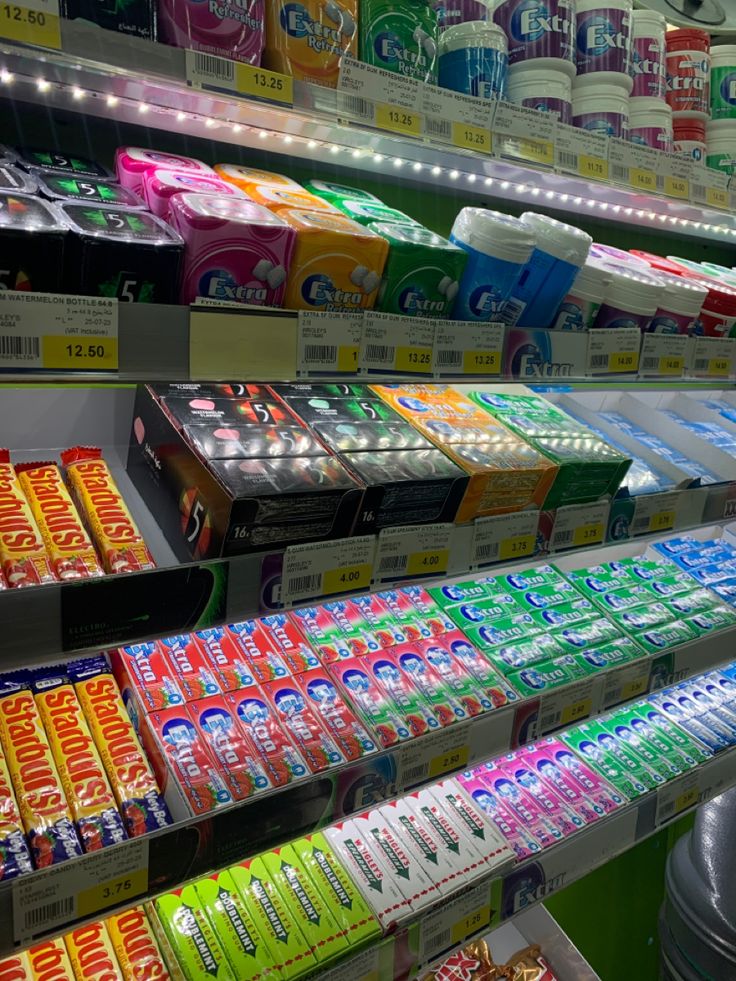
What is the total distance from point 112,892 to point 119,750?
0.24 m

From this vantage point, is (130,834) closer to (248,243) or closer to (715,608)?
(248,243)

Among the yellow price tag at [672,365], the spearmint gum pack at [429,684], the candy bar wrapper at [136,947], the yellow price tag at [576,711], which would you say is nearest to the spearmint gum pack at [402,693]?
the spearmint gum pack at [429,684]

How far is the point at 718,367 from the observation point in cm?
163

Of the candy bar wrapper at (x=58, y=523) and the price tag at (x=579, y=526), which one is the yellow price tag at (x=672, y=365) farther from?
the candy bar wrapper at (x=58, y=523)

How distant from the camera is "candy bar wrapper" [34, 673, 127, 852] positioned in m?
0.90

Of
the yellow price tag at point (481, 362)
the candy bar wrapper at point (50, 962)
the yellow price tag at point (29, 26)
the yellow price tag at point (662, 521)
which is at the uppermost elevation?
the yellow price tag at point (29, 26)

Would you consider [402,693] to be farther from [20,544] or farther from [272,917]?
[20,544]

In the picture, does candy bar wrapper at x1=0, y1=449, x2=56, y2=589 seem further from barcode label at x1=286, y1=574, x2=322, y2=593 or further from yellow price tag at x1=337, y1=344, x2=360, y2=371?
Answer: yellow price tag at x1=337, y1=344, x2=360, y2=371

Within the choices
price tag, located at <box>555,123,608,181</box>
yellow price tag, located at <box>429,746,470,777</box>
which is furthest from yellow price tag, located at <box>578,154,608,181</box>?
yellow price tag, located at <box>429,746,470,777</box>

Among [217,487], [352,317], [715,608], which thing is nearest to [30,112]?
[352,317]

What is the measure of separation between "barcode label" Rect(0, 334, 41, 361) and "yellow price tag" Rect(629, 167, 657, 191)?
3.63 ft

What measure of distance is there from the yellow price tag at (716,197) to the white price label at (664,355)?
0.28m

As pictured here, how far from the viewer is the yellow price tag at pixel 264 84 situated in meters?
0.95

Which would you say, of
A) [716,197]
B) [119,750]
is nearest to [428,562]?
[119,750]
